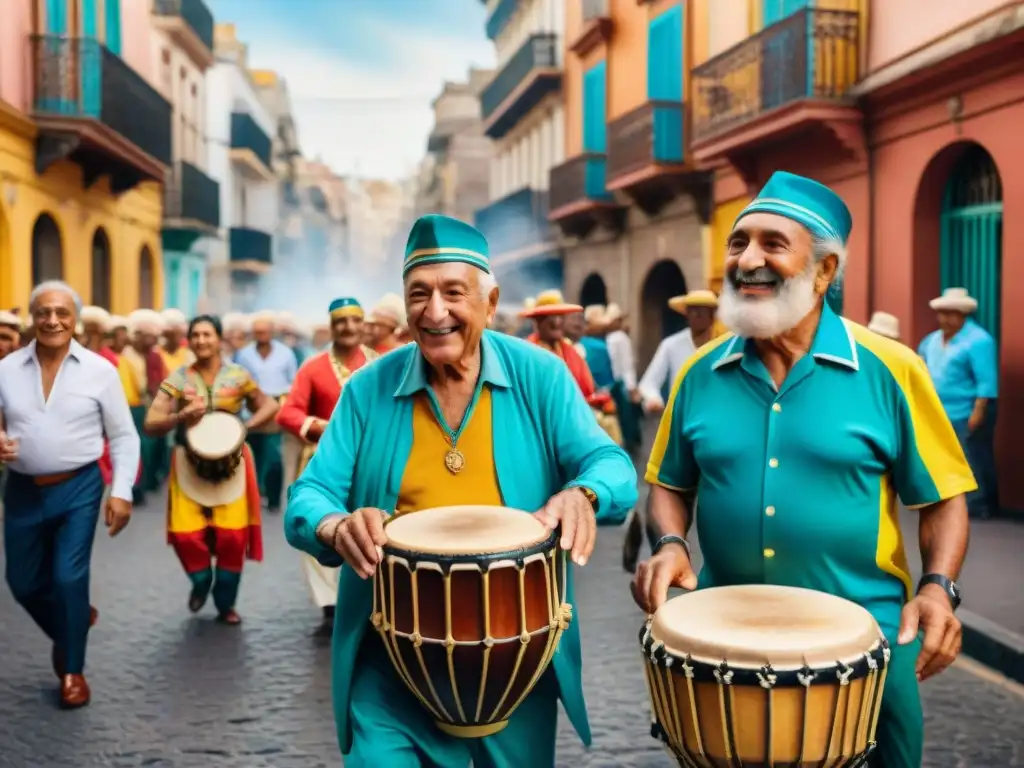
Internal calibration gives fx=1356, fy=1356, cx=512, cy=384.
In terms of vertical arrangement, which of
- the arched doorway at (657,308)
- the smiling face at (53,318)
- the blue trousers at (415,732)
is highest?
the arched doorway at (657,308)

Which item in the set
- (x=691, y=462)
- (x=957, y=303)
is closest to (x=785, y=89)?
(x=957, y=303)

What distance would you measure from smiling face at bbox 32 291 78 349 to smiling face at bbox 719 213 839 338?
3841 millimetres

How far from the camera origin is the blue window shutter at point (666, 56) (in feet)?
77.9

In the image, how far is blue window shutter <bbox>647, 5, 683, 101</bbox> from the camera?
23750 millimetres

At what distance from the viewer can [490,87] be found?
141ft

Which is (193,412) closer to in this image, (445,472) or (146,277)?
(445,472)

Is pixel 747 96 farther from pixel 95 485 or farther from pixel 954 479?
pixel 954 479

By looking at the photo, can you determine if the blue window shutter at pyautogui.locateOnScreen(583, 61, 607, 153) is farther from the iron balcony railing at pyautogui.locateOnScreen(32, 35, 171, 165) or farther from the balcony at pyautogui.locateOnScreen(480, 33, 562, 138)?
the iron balcony railing at pyautogui.locateOnScreen(32, 35, 171, 165)

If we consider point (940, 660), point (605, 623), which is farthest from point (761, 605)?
point (605, 623)

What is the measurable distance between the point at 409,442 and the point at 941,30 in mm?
11933

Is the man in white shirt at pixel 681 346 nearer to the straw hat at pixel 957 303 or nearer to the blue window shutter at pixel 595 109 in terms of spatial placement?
the straw hat at pixel 957 303

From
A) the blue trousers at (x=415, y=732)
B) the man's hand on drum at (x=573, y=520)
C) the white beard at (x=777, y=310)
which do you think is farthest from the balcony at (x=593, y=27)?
the man's hand on drum at (x=573, y=520)

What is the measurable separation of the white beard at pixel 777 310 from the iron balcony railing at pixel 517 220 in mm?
32631

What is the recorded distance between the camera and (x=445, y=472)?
11.6ft
